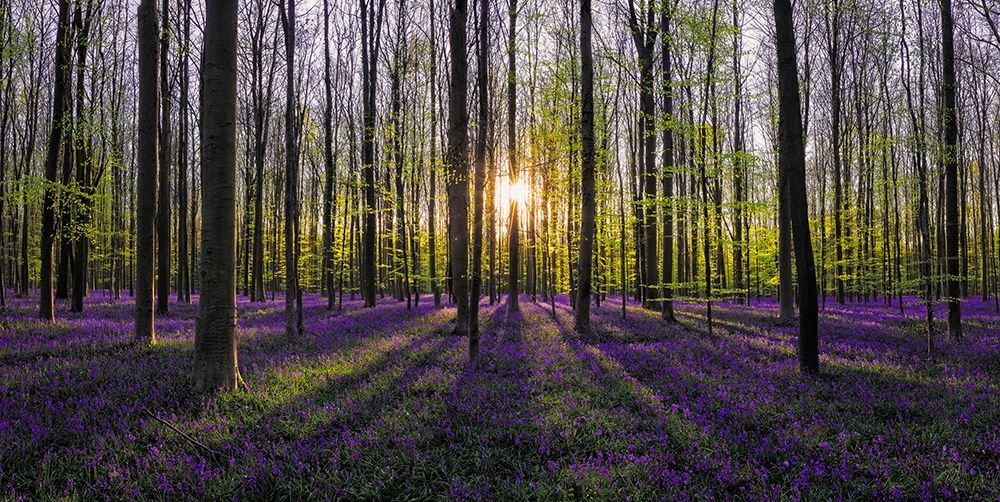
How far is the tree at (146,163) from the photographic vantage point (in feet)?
32.0

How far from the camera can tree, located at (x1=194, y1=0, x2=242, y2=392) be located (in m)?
6.32

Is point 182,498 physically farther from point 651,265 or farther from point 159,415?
point 651,265

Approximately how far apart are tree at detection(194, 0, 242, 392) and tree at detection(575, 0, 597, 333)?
28.1 feet

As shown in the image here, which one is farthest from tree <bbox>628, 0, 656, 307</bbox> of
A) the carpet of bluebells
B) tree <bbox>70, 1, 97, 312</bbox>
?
tree <bbox>70, 1, 97, 312</bbox>

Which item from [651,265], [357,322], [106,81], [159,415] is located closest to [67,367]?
[159,415]

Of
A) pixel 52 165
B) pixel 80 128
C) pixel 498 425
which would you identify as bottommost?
pixel 498 425

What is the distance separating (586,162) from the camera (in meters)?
12.4

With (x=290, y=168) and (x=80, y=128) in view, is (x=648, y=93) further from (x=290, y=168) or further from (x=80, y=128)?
(x=80, y=128)

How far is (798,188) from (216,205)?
951cm

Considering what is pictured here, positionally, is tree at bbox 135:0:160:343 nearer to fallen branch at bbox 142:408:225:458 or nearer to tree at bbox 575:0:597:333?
fallen branch at bbox 142:408:225:458

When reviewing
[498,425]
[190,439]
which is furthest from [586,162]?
[190,439]

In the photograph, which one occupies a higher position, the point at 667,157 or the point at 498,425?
the point at 667,157

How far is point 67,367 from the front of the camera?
741cm

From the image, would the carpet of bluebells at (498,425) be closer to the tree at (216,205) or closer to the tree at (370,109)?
the tree at (216,205)
